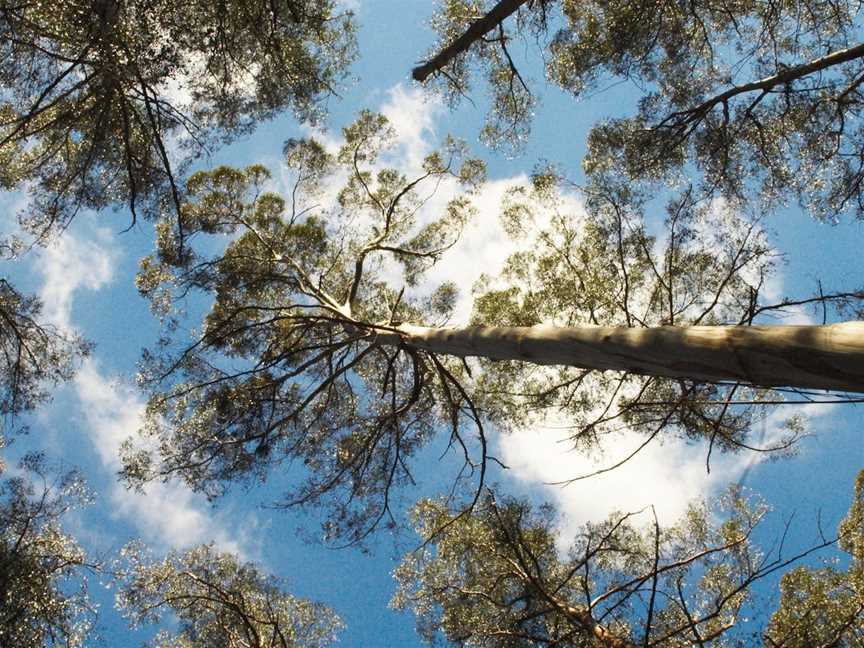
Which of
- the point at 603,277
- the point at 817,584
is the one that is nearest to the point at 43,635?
the point at 603,277

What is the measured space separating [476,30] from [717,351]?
16.9 feet

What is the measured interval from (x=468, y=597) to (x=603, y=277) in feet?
15.5

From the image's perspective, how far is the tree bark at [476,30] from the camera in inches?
239

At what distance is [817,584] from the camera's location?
6.81 metres

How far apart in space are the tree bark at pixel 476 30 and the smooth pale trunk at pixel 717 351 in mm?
3879

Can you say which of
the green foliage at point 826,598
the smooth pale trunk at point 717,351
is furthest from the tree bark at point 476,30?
the green foliage at point 826,598

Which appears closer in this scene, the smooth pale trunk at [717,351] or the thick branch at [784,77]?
the smooth pale trunk at [717,351]

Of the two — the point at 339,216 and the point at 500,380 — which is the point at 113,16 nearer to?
the point at 339,216

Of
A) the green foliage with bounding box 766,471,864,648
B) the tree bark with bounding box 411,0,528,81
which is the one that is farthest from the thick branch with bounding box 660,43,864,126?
the green foliage with bounding box 766,471,864,648

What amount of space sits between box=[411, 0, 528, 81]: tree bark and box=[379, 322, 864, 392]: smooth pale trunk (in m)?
3.88

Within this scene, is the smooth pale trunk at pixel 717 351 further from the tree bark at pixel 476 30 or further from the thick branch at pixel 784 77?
the thick branch at pixel 784 77

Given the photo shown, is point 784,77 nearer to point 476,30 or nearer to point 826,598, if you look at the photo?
point 476,30

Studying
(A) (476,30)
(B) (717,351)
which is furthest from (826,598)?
(A) (476,30)

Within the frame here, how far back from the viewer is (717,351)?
2568 mm
